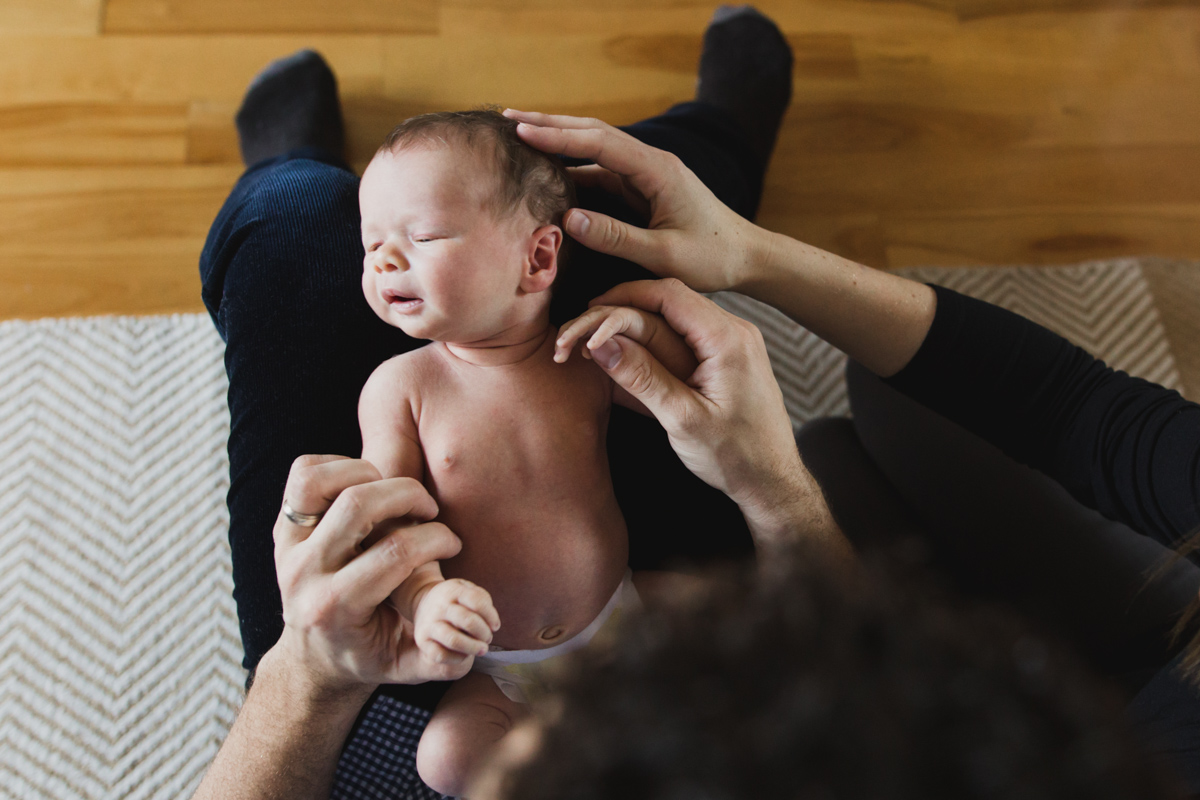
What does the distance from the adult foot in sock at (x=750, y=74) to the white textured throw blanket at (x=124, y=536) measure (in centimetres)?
35

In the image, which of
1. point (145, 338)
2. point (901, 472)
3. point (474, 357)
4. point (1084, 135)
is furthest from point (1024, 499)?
point (145, 338)

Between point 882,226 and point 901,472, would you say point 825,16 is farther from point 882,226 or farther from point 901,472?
point 901,472

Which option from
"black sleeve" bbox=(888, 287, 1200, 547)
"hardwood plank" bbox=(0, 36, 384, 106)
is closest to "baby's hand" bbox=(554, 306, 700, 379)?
"black sleeve" bbox=(888, 287, 1200, 547)

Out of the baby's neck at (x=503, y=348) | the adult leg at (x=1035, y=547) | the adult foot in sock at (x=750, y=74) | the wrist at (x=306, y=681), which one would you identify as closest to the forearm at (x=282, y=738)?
the wrist at (x=306, y=681)

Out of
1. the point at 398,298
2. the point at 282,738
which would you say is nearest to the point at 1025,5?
the point at 398,298

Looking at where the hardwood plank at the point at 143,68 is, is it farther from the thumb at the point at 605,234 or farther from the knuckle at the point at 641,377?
the knuckle at the point at 641,377

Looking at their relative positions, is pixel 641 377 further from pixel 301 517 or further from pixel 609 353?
pixel 301 517

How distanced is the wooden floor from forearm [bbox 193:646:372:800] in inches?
37.2

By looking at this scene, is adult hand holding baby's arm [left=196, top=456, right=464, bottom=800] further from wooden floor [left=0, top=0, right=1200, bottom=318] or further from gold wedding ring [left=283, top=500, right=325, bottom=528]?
wooden floor [left=0, top=0, right=1200, bottom=318]

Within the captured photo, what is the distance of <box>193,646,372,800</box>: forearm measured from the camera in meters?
0.75

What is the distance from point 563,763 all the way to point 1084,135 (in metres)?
1.93


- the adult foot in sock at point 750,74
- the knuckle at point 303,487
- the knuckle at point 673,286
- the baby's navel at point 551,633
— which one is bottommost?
the baby's navel at point 551,633

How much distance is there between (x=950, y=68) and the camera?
70.0 inches

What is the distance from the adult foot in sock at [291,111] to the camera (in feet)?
4.67
